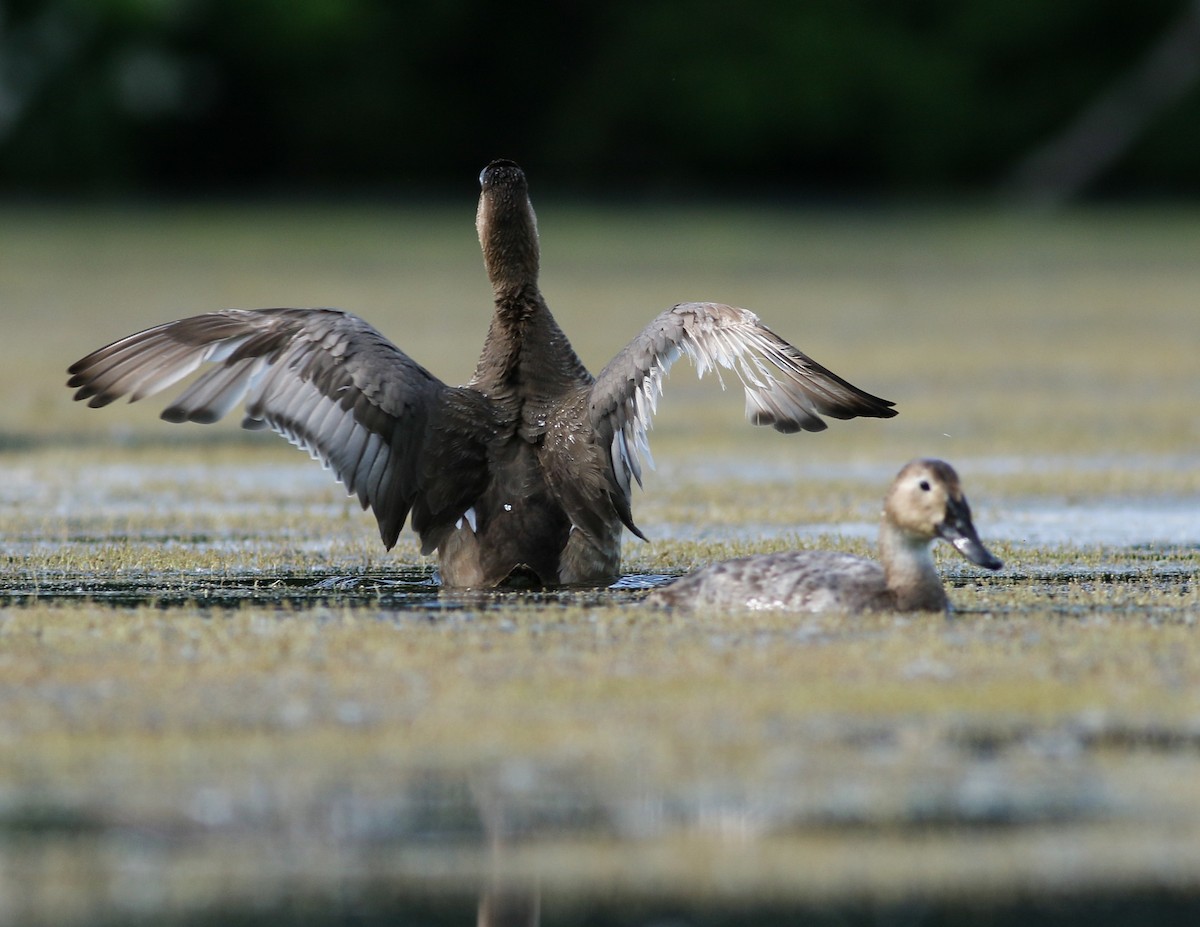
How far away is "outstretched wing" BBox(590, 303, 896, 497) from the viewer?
597cm

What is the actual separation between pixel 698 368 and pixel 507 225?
956 mm

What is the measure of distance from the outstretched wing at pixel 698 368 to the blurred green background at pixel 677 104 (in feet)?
74.9

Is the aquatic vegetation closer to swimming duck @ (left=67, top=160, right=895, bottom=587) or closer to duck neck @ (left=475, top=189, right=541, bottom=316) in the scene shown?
swimming duck @ (left=67, top=160, right=895, bottom=587)

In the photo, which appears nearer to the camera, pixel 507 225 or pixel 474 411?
pixel 474 411

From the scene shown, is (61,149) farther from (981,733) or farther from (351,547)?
(981,733)

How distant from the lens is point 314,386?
20.1 feet

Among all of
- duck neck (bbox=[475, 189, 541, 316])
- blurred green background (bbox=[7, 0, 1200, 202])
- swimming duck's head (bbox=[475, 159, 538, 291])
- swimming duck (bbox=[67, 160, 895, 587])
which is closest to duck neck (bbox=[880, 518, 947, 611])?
swimming duck (bbox=[67, 160, 895, 587])

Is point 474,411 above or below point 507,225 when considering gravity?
below

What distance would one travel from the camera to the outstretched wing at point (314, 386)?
610 centimetres

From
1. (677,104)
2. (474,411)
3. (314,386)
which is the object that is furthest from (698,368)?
(677,104)

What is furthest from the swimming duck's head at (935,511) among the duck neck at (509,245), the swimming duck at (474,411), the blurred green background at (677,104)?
the blurred green background at (677,104)

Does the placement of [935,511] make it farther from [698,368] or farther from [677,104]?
[677,104]

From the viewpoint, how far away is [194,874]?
3443 mm

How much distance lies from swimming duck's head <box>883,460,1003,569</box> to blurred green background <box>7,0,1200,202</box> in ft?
77.1
